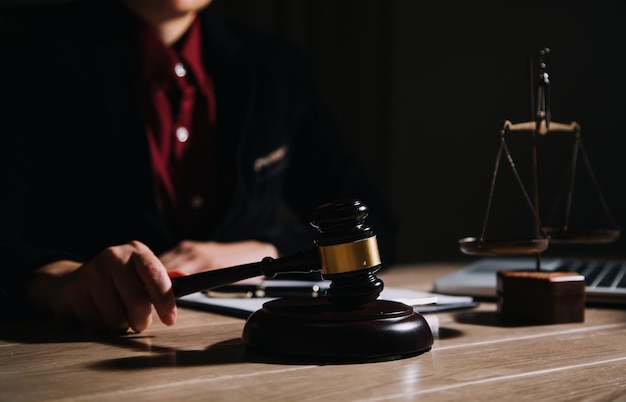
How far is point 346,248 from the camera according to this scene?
72 cm

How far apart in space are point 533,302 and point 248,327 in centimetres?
37

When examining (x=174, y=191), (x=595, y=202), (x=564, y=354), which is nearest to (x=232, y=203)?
(x=174, y=191)

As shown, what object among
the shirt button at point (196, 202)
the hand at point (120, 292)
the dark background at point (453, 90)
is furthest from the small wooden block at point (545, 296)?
the dark background at point (453, 90)

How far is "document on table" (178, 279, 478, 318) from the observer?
3.09 feet

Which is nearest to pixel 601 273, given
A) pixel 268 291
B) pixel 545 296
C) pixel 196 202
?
pixel 545 296

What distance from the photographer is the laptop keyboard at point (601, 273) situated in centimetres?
112

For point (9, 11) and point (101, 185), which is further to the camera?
point (9, 11)

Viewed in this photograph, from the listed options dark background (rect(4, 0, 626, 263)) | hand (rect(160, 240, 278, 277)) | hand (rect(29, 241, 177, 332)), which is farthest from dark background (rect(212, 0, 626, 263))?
hand (rect(29, 241, 177, 332))

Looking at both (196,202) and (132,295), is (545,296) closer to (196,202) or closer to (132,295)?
(132,295)

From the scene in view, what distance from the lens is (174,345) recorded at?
78cm

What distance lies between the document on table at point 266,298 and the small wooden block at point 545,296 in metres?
0.09

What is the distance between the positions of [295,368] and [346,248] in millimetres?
121

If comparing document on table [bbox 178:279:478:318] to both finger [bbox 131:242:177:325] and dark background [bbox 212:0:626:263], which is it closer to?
finger [bbox 131:242:177:325]

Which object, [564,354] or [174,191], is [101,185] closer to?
[174,191]
